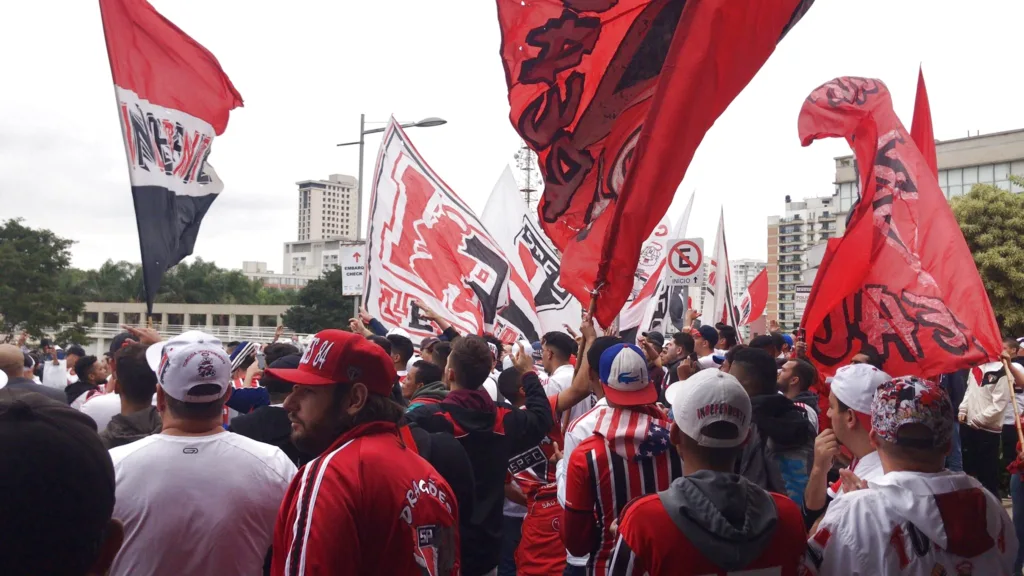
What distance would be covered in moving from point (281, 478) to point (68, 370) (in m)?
11.4

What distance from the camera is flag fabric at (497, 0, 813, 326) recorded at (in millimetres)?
4719

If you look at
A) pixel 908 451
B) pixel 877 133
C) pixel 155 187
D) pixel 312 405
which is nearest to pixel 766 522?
pixel 908 451

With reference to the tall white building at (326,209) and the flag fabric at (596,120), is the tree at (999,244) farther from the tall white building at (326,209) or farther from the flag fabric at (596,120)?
the tall white building at (326,209)

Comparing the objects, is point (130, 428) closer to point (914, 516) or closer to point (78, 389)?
point (914, 516)

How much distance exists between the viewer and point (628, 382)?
4.23m

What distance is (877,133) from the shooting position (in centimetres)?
588

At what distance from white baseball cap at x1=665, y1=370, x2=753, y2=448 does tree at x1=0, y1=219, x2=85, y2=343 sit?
48583 millimetres

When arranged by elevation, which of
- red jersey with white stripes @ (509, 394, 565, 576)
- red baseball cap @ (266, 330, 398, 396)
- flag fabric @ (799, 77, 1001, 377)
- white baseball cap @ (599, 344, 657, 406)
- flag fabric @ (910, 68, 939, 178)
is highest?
flag fabric @ (910, 68, 939, 178)

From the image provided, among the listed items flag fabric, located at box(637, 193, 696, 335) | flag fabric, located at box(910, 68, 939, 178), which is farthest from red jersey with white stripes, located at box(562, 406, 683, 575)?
flag fabric, located at box(637, 193, 696, 335)

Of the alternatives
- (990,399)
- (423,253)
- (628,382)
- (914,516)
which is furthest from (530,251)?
(914,516)

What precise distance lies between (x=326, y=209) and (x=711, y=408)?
510 feet

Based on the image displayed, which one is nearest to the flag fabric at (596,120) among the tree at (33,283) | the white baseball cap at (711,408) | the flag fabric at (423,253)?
the white baseball cap at (711,408)

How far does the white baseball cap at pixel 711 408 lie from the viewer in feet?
9.59

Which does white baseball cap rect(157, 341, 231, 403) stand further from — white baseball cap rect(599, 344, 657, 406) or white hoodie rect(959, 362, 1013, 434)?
white hoodie rect(959, 362, 1013, 434)
